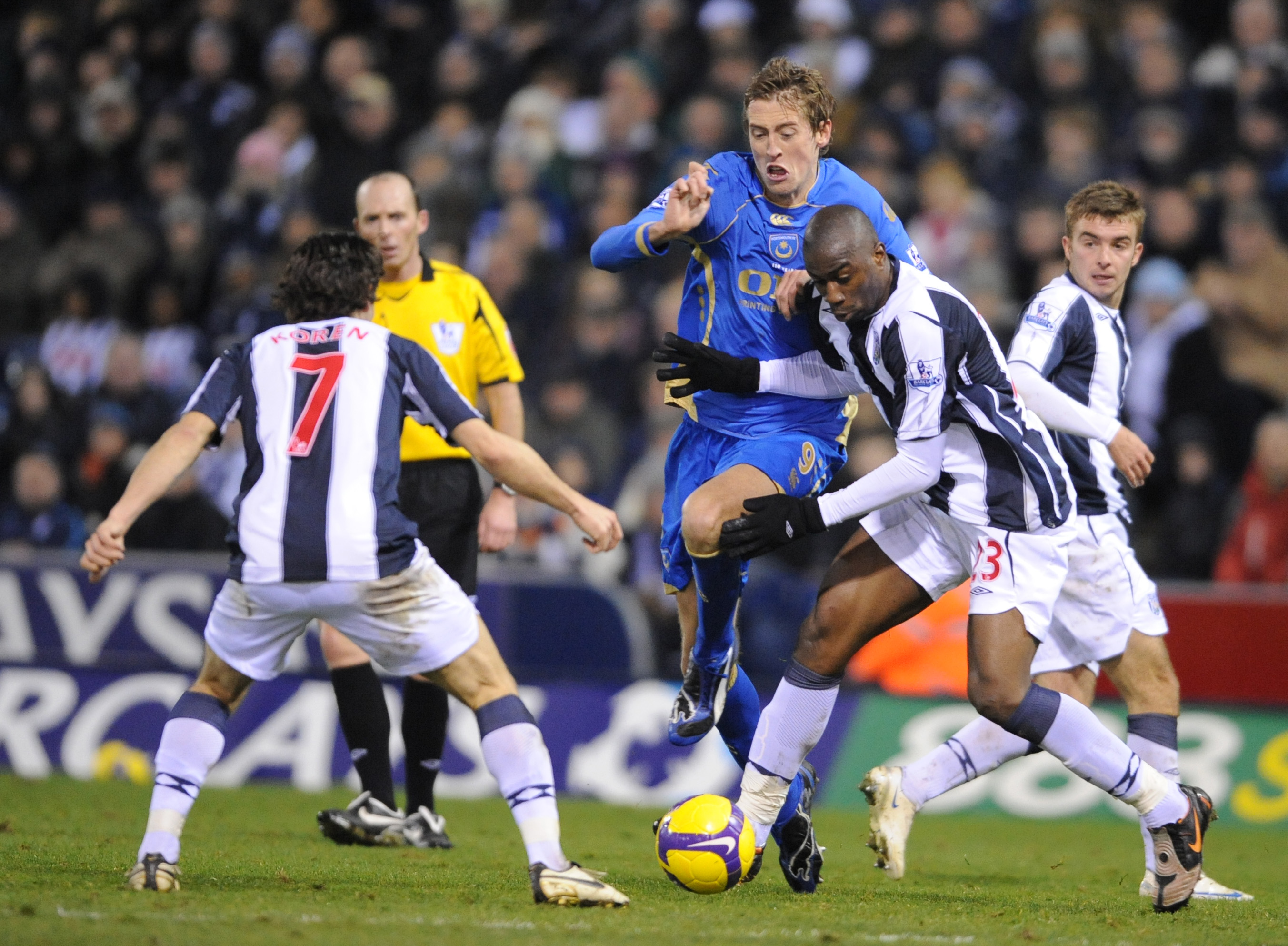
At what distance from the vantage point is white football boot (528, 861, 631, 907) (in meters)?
5.06

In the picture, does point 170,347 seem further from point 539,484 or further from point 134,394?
point 539,484

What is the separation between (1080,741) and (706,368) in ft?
6.40

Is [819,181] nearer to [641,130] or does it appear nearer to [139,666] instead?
[139,666]

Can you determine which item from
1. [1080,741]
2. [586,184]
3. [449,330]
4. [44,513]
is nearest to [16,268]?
[44,513]

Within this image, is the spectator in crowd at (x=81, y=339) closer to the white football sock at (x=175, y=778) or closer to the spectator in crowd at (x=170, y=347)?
the spectator in crowd at (x=170, y=347)

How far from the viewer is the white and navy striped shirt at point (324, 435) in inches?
199

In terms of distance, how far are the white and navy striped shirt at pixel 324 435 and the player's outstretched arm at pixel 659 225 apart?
114 centimetres

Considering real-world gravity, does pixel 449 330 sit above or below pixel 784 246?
below

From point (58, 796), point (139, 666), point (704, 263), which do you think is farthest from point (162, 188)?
point (704, 263)

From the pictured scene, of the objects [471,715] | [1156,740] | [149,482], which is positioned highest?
[149,482]

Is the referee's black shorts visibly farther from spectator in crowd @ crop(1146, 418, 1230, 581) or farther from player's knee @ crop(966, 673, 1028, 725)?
spectator in crowd @ crop(1146, 418, 1230, 581)

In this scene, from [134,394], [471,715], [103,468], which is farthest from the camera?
[134,394]

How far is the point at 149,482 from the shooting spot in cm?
508

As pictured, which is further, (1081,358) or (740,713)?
(740,713)
